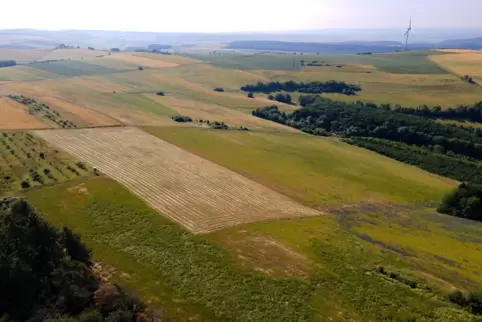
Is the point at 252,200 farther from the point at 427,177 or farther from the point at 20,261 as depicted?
the point at 427,177

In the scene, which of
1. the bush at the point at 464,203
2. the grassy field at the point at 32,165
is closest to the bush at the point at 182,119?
the grassy field at the point at 32,165

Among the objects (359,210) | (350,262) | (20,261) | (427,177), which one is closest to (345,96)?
(427,177)

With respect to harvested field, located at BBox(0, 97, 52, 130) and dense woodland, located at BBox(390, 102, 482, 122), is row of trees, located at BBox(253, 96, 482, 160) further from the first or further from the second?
harvested field, located at BBox(0, 97, 52, 130)

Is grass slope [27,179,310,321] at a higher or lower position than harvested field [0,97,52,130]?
lower

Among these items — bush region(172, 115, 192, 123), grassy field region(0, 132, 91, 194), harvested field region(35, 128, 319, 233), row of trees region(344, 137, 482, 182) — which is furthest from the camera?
bush region(172, 115, 192, 123)

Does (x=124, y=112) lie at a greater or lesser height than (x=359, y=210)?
greater

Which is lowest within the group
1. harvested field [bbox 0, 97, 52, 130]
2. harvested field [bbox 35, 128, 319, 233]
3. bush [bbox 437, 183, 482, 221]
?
bush [bbox 437, 183, 482, 221]

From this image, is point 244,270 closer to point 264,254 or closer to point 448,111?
point 264,254

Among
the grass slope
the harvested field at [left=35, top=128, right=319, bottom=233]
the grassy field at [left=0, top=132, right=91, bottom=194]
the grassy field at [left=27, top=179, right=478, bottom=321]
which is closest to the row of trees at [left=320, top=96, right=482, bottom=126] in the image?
the harvested field at [left=35, top=128, right=319, bottom=233]
